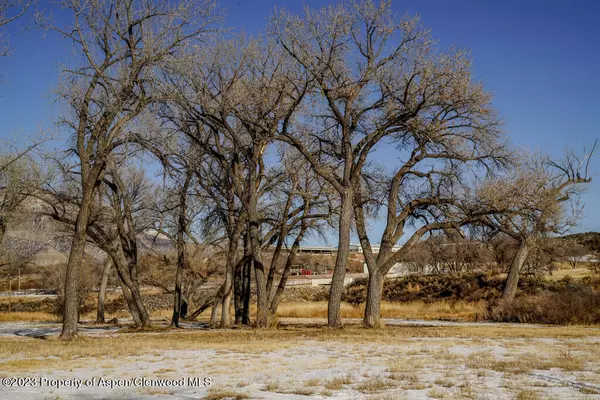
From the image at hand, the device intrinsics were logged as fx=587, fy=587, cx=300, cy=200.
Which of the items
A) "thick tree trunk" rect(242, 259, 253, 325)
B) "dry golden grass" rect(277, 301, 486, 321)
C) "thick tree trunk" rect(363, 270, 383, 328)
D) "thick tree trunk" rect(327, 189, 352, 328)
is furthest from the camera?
"dry golden grass" rect(277, 301, 486, 321)

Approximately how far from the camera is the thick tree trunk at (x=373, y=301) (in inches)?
748

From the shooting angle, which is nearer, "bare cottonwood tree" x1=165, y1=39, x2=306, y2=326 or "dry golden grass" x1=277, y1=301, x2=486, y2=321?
"bare cottonwood tree" x1=165, y1=39, x2=306, y2=326

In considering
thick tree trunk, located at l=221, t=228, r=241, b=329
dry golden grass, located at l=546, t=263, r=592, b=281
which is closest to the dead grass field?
thick tree trunk, located at l=221, t=228, r=241, b=329

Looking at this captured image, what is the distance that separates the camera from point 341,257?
18.4 meters

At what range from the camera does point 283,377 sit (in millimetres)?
8344

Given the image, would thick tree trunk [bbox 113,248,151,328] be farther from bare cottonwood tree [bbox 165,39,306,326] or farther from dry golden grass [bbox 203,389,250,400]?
dry golden grass [bbox 203,389,250,400]

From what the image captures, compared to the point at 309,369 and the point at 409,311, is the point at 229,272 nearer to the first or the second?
the point at 409,311

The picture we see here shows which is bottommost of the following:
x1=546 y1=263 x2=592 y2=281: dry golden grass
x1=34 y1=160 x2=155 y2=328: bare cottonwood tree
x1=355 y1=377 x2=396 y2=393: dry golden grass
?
x1=355 y1=377 x2=396 y2=393: dry golden grass

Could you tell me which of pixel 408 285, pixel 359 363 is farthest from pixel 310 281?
pixel 359 363

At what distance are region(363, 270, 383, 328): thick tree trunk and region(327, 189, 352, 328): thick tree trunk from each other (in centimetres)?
115

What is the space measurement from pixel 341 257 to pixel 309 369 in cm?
931

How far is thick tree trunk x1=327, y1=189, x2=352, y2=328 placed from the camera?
18203mm

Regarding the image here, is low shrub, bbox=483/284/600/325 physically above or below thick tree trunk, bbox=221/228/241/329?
below

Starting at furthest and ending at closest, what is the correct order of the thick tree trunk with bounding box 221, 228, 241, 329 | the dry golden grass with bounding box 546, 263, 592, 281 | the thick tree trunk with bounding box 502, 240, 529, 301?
1. the dry golden grass with bounding box 546, 263, 592, 281
2. the thick tree trunk with bounding box 502, 240, 529, 301
3. the thick tree trunk with bounding box 221, 228, 241, 329
